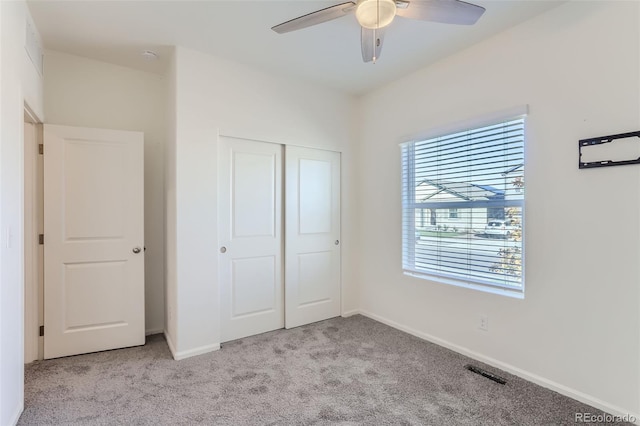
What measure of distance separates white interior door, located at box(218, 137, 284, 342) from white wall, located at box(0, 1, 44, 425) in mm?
1378

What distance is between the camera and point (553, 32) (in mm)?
2178

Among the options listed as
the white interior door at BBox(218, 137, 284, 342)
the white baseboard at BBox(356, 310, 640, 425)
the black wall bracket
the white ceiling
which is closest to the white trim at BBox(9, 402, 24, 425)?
the white interior door at BBox(218, 137, 284, 342)

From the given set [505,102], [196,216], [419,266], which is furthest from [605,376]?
[196,216]

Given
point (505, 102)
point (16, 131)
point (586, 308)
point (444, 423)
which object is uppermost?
point (505, 102)

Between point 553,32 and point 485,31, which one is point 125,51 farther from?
point 553,32

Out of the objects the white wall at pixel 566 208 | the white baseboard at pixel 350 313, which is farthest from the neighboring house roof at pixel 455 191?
the white baseboard at pixel 350 313

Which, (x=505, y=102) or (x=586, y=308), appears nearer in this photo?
(x=586, y=308)

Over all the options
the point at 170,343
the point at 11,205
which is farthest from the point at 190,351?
the point at 11,205

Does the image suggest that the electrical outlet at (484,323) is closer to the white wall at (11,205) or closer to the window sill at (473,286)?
the window sill at (473,286)

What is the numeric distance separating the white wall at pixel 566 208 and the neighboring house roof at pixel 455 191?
0.30 metres

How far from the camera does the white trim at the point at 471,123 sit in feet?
7.75

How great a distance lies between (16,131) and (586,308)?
3.74 meters

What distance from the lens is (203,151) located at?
111 inches

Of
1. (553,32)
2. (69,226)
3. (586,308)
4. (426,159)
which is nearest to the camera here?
→ (586,308)
